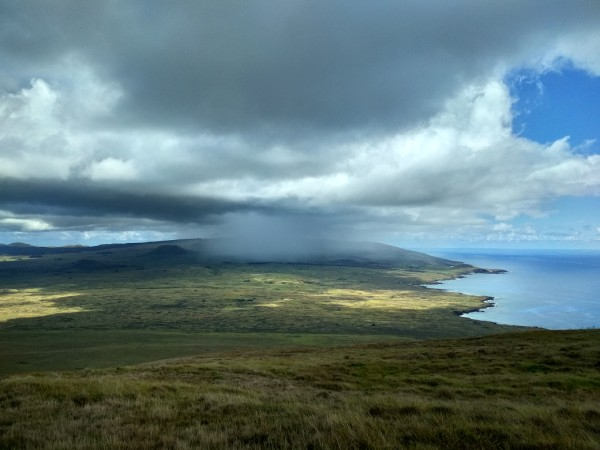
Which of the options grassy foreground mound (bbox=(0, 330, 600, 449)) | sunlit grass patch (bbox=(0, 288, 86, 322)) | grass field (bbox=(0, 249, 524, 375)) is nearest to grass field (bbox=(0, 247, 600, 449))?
grassy foreground mound (bbox=(0, 330, 600, 449))

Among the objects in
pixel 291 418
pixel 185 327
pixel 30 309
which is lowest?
pixel 30 309

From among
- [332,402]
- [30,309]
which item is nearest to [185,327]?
[30,309]

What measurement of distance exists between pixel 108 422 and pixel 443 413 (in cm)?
1005

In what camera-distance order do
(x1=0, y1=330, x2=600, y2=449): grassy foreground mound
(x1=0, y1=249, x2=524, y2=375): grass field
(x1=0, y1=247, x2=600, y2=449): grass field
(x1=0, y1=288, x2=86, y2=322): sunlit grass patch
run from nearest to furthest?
(x1=0, y1=330, x2=600, y2=449): grassy foreground mound → (x1=0, y1=247, x2=600, y2=449): grass field → (x1=0, y1=249, x2=524, y2=375): grass field → (x1=0, y1=288, x2=86, y2=322): sunlit grass patch

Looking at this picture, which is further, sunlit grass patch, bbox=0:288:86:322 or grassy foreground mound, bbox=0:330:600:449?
sunlit grass patch, bbox=0:288:86:322

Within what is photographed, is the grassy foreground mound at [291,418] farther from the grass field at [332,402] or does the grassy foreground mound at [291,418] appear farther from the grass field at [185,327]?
the grass field at [185,327]

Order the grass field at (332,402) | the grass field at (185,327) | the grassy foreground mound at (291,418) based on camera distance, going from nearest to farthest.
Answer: the grassy foreground mound at (291,418) < the grass field at (332,402) < the grass field at (185,327)

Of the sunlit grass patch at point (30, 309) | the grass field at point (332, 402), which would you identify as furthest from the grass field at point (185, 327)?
the grass field at point (332, 402)

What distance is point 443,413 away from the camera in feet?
37.8

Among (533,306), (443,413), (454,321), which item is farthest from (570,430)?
(533,306)

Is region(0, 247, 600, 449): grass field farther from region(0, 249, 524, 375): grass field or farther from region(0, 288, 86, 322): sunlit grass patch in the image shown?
region(0, 288, 86, 322): sunlit grass patch

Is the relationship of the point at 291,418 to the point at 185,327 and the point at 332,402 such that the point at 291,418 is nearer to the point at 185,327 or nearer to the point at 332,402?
the point at 332,402

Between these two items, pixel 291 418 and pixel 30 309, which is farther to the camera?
pixel 30 309

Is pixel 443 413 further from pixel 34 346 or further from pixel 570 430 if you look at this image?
pixel 34 346
